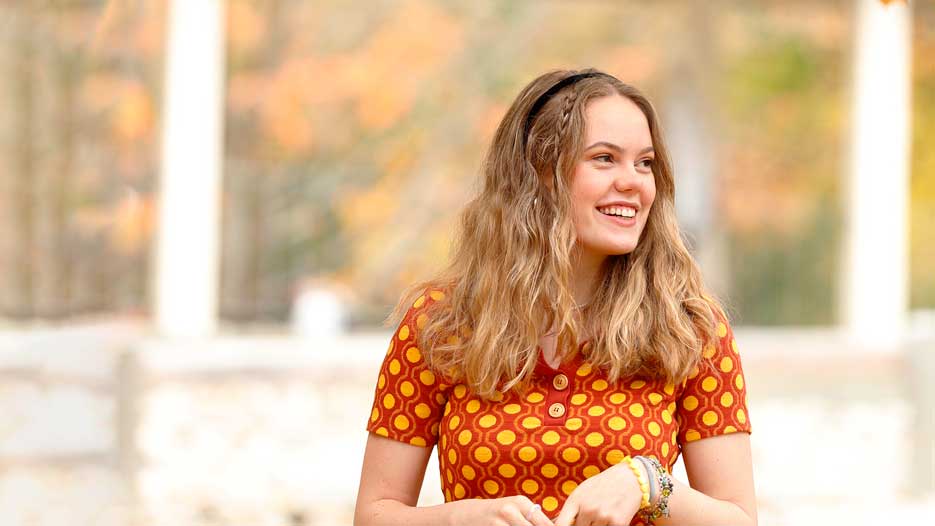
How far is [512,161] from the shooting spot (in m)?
2.26

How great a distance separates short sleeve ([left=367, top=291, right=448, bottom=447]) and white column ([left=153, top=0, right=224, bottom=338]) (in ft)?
16.3

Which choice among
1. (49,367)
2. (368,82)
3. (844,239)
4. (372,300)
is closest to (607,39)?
(368,82)

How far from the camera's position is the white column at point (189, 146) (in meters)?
7.08

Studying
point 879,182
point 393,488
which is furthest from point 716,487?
point 879,182

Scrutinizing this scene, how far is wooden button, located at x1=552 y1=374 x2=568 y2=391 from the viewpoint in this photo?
215cm

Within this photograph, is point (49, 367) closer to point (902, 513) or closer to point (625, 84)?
point (625, 84)

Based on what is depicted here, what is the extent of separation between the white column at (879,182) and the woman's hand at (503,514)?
593 cm

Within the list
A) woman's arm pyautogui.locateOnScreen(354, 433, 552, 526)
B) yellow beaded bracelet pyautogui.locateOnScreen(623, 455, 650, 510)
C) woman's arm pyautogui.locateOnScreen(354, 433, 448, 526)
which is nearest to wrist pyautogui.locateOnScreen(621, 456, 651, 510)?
yellow beaded bracelet pyautogui.locateOnScreen(623, 455, 650, 510)

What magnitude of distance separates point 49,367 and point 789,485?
378 cm

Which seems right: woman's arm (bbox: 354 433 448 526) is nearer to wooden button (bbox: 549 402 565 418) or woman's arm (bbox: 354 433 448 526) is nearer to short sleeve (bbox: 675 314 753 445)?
wooden button (bbox: 549 402 565 418)

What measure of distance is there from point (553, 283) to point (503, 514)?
389 millimetres

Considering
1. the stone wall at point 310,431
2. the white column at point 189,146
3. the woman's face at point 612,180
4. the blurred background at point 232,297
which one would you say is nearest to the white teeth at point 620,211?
the woman's face at point 612,180

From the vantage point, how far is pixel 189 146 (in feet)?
23.4

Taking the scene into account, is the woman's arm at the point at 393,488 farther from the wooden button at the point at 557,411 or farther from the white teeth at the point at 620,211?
the white teeth at the point at 620,211
